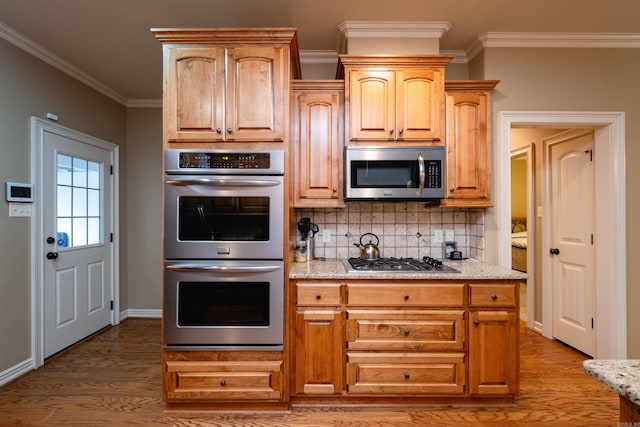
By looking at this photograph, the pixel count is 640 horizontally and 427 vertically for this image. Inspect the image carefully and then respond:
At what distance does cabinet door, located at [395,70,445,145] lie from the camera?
2359 mm

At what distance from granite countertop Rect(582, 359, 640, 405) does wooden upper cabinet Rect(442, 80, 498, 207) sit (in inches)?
67.7

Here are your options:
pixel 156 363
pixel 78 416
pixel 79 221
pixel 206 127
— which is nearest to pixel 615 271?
pixel 206 127

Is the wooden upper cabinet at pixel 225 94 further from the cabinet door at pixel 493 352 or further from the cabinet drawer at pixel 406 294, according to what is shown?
the cabinet door at pixel 493 352

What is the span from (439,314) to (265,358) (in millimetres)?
1155

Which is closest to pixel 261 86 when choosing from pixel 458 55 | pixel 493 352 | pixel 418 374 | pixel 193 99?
pixel 193 99

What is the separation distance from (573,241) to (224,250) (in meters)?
→ 3.10

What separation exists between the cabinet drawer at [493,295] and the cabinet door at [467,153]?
0.68 m

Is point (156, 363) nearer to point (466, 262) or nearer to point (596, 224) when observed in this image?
point (466, 262)

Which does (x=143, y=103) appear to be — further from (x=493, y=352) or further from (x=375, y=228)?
(x=493, y=352)

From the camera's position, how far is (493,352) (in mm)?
2080

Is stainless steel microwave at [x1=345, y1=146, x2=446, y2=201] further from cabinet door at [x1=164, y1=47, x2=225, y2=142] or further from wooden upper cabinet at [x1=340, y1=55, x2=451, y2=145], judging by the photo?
cabinet door at [x1=164, y1=47, x2=225, y2=142]

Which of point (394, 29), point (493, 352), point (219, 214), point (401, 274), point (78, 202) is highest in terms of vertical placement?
point (394, 29)

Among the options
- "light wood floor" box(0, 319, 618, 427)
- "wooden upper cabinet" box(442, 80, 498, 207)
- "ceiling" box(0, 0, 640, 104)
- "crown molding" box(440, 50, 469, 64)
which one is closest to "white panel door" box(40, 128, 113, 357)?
"light wood floor" box(0, 319, 618, 427)

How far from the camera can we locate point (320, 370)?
210 cm
